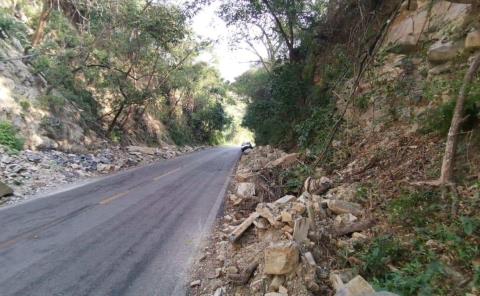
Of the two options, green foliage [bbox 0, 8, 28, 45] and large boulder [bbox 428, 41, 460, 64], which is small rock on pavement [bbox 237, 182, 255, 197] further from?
green foliage [bbox 0, 8, 28, 45]

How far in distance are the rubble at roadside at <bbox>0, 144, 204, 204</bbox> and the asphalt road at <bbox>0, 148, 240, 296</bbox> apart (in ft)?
3.67

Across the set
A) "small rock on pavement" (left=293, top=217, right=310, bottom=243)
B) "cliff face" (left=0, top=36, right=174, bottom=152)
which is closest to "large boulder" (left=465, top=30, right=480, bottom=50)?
"small rock on pavement" (left=293, top=217, right=310, bottom=243)

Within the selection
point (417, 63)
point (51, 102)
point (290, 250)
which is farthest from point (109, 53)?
point (290, 250)

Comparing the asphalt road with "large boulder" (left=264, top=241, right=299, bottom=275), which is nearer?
"large boulder" (left=264, top=241, right=299, bottom=275)

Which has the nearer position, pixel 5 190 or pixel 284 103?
pixel 5 190

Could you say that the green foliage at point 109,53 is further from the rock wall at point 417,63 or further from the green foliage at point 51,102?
the rock wall at point 417,63

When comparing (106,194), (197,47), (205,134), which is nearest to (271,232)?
(106,194)

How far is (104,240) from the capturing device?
22.3ft

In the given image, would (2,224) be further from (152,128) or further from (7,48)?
(152,128)

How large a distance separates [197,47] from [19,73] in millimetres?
14356

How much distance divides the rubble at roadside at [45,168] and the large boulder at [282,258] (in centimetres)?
861

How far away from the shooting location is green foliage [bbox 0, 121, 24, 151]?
13071mm

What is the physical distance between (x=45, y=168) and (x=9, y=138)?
180cm

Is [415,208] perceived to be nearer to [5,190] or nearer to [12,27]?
[5,190]
